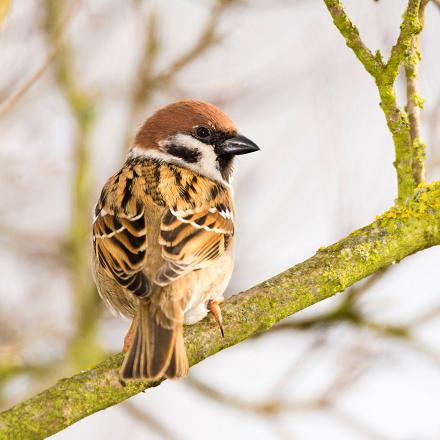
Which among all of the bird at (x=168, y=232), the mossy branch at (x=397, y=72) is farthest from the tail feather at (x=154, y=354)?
the mossy branch at (x=397, y=72)

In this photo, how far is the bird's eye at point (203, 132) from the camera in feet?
17.7

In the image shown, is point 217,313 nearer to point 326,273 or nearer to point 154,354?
point 154,354

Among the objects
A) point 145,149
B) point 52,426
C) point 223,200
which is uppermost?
point 145,149

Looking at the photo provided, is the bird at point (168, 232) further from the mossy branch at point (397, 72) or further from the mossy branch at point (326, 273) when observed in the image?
the mossy branch at point (397, 72)

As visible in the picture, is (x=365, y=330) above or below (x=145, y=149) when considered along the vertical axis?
below

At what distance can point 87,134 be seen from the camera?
23.8 ft

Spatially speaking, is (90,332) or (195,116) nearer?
(195,116)

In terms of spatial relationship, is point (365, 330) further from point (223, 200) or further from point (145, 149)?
point (145, 149)

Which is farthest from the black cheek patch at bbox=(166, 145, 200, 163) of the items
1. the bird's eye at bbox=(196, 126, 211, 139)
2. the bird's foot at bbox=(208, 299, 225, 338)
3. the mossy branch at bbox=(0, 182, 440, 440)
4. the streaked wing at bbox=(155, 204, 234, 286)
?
the mossy branch at bbox=(0, 182, 440, 440)

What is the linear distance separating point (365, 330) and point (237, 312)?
2065mm

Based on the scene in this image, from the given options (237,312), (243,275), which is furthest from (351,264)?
(243,275)

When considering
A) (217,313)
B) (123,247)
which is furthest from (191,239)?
(217,313)

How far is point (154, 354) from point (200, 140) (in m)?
2.07

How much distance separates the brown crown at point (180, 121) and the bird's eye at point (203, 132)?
0.03 meters
